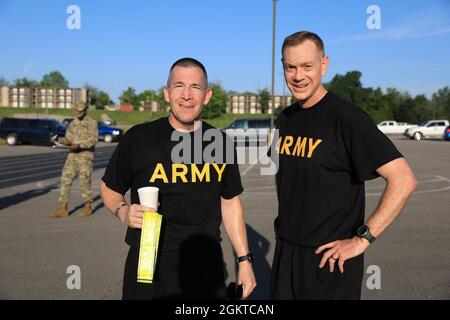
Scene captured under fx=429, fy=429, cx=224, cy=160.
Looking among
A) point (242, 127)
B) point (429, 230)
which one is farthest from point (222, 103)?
point (429, 230)

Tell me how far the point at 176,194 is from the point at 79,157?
6096 millimetres

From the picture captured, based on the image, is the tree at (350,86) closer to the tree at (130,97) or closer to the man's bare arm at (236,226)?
the tree at (130,97)

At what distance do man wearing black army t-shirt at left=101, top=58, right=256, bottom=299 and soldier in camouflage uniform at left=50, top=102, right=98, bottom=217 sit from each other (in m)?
5.75

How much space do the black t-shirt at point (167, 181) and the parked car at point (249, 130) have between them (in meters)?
27.1

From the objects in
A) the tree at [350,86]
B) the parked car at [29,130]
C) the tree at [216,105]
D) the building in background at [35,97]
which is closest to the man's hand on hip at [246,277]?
the parked car at [29,130]

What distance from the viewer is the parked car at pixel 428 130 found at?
40.1 metres

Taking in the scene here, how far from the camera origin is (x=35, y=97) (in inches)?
4560

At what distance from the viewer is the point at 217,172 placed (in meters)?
2.58

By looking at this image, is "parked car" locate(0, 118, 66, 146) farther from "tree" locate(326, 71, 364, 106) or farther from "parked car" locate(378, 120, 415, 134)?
"tree" locate(326, 71, 364, 106)

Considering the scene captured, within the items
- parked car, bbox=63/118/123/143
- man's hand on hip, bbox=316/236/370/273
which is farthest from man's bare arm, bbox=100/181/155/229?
parked car, bbox=63/118/123/143

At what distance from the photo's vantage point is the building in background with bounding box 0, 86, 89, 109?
11144cm

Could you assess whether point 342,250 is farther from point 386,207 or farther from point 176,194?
point 176,194

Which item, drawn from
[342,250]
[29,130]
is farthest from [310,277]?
[29,130]
